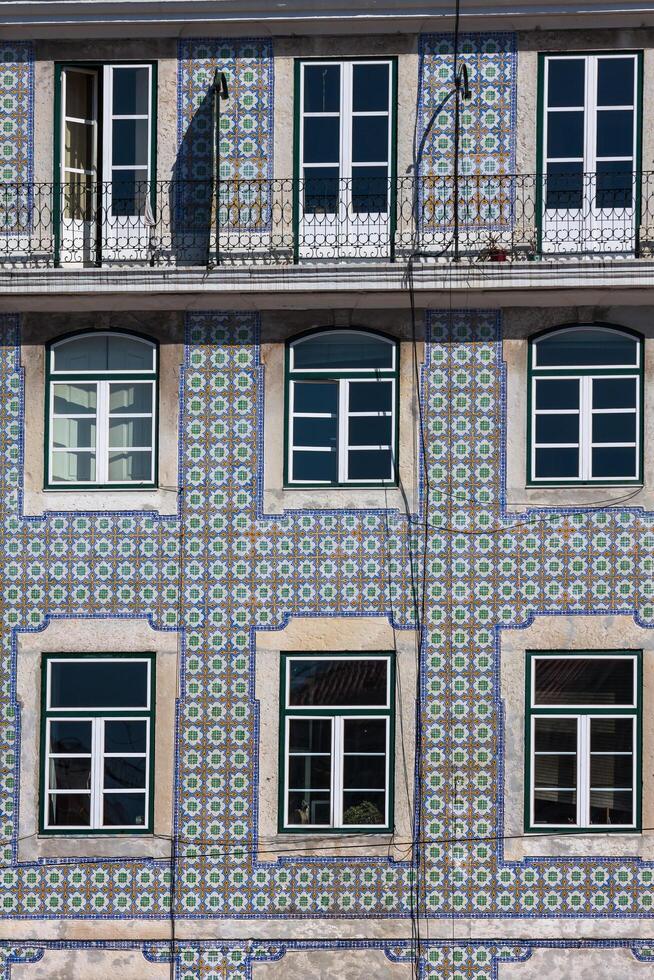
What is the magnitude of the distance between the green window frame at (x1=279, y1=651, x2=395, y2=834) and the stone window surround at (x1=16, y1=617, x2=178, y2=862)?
3.61 ft

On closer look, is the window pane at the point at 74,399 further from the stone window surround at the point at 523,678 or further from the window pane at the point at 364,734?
the stone window surround at the point at 523,678

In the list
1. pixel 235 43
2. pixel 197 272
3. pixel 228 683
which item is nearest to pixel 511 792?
pixel 228 683

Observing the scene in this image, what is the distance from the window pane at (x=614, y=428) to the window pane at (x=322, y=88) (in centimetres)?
396

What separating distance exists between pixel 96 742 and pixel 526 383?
17.5 ft

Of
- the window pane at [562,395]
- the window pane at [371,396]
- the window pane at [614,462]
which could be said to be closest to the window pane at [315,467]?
the window pane at [371,396]

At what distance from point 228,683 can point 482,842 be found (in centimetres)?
281

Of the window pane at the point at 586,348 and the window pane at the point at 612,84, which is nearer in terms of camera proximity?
the window pane at the point at 586,348

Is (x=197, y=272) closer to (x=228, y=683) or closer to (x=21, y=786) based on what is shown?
(x=228, y=683)

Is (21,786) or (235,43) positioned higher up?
(235,43)

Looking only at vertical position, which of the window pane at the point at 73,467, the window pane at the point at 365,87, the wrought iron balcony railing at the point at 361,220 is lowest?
the window pane at the point at 73,467

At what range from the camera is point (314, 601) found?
15977mm

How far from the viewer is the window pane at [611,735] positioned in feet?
52.2

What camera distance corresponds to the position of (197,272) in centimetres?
1584

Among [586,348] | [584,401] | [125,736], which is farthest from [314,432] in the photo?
[125,736]
